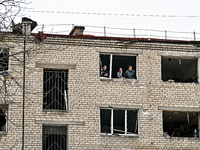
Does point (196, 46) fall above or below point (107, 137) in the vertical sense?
above

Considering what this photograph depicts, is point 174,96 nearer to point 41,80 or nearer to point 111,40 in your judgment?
point 111,40

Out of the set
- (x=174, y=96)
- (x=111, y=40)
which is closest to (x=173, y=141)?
(x=174, y=96)

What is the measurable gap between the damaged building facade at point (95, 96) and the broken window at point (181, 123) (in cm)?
10

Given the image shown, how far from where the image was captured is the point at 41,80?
75.4 ft

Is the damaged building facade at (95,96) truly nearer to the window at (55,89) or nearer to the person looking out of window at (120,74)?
the window at (55,89)

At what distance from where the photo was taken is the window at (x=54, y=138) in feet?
74.3

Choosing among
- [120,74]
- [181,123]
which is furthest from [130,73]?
[181,123]

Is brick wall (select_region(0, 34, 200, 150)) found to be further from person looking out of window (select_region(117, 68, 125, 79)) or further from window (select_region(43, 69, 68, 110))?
person looking out of window (select_region(117, 68, 125, 79))

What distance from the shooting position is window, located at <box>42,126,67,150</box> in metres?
22.7

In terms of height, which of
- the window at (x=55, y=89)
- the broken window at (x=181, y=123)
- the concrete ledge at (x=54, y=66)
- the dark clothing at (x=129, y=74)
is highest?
the concrete ledge at (x=54, y=66)

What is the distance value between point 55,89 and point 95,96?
1.72 metres

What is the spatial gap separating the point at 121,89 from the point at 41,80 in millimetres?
3470

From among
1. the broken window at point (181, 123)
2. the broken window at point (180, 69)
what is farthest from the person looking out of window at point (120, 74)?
the broken window at point (181, 123)

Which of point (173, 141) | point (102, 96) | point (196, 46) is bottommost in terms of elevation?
point (173, 141)
